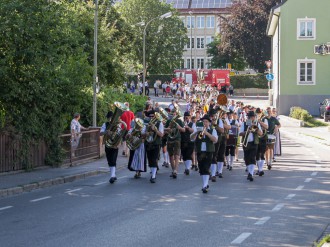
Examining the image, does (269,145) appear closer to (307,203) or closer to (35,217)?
(307,203)

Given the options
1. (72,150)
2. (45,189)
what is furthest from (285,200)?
(72,150)

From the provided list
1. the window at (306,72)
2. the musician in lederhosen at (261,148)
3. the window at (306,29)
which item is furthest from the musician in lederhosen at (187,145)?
the window at (306,29)

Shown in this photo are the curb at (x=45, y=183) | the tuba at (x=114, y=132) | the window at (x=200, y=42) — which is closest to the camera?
the curb at (x=45, y=183)

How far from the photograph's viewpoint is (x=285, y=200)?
52.4 feet

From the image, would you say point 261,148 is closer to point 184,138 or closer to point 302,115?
point 184,138

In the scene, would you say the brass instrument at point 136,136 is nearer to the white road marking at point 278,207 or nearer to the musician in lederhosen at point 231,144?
the musician in lederhosen at point 231,144

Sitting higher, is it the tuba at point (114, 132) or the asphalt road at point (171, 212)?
the tuba at point (114, 132)

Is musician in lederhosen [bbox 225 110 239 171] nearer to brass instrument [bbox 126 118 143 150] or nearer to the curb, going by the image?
the curb

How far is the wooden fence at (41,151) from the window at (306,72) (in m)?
35.1

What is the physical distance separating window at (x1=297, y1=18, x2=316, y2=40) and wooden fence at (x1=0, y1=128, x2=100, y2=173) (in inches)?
1396

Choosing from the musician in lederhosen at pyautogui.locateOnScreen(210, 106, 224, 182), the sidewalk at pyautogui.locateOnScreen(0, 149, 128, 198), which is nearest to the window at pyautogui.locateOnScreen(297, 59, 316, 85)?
the sidewalk at pyautogui.locateOnScreen(0, 149, 128, 198)

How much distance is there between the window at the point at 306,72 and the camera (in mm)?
59594

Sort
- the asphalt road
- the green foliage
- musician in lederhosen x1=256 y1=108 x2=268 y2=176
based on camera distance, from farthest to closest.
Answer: the green foliage < musician in lederhosen x1=256 y1=108 x2=268 y2=176 < the asphalt road

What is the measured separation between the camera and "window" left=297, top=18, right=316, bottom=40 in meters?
59.5
